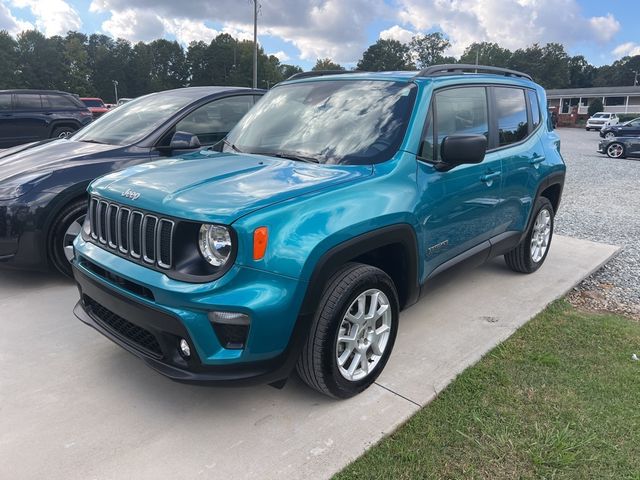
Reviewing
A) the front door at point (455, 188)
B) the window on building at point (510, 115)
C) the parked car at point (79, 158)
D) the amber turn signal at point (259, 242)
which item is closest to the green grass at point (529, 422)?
the front door at point (455, 188)

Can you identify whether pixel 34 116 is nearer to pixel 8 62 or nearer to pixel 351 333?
pixel 351 333

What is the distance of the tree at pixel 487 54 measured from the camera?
116125mm

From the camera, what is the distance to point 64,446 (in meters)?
2.49

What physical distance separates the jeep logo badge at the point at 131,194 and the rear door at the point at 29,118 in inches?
521

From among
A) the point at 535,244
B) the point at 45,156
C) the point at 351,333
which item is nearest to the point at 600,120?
the point at 535,244

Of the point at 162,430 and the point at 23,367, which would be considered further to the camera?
the point at 23,367

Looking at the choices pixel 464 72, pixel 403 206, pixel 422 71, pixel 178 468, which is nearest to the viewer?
pixel 178 468

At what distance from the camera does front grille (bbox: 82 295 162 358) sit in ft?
8.40

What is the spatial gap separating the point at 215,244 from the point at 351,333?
3.18 ft

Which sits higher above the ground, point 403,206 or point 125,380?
point 403,206

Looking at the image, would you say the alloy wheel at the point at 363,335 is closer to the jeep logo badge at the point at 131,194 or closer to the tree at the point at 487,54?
the jeep logo badge at the point at 131,194

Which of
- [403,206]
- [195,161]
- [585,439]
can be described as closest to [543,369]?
[585,439]

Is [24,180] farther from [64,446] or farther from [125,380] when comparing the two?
[64,446]

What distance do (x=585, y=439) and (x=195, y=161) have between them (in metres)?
2.80
